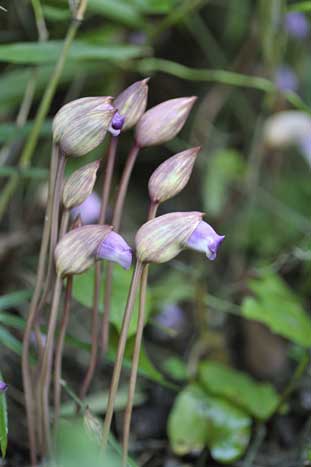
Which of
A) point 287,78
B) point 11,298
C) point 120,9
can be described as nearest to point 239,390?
point 11,298

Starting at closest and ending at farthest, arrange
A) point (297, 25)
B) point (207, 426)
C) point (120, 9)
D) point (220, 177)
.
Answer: point (207, 426) → point (120, 9) → point (220, 177) → point (297, 25)

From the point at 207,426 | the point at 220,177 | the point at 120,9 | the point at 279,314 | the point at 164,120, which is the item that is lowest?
the point at 207,426

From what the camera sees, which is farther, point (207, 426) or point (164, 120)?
point (207, 426)

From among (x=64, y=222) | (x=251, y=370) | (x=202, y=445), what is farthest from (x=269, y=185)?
(x=64, y=222)

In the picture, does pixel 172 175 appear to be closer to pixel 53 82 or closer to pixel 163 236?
pixel 163 236

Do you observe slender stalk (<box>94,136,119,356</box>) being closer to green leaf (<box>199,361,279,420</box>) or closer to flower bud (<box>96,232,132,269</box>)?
flower bud (<box>96,232,132,269</box>)

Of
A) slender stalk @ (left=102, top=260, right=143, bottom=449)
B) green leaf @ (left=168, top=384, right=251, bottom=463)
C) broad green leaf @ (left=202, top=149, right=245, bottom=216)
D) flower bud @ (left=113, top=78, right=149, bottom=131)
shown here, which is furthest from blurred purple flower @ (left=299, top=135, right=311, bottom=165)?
slender stalk @ (left=102, top=260, right=143, bottom=449)
